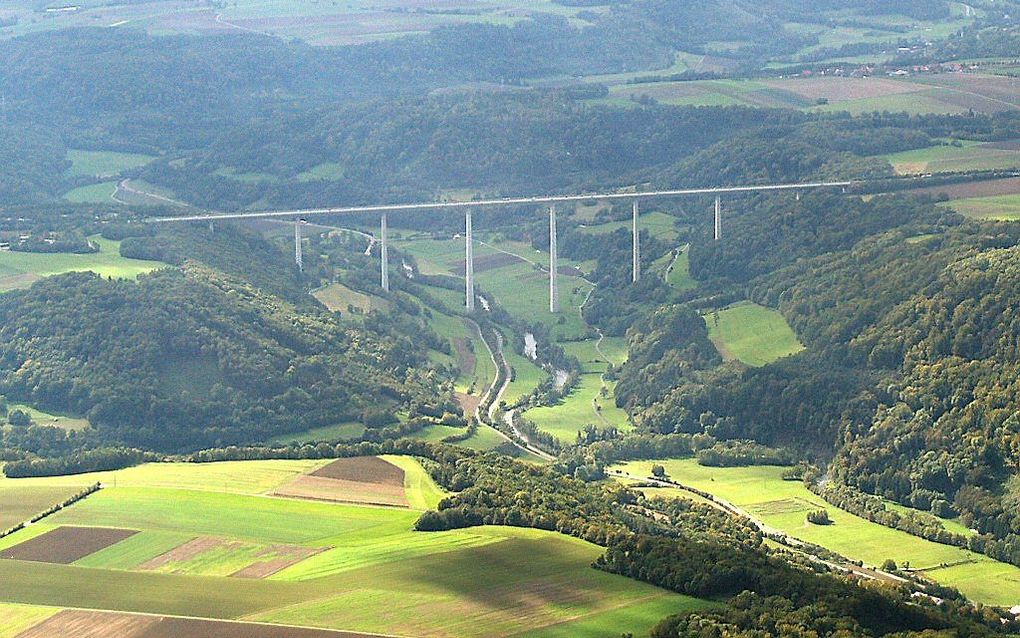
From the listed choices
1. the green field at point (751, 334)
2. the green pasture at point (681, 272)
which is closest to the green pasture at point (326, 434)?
the green field at point (751, 334)

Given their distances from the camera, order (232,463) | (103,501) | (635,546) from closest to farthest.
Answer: (635,546) < (103,501) < (232,463)

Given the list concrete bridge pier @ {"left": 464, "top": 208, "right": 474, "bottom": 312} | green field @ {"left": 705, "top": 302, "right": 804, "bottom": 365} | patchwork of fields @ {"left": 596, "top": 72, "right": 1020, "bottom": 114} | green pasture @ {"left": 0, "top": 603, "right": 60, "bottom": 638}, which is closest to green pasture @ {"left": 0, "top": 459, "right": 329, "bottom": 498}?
green pasture @ {"left": 0, "top": 603, "right": 60, "bottom": 638}

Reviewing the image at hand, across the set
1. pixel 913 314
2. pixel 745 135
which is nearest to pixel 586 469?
pixel 913 314

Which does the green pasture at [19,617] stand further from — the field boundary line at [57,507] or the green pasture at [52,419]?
the green pasture at [52,419]

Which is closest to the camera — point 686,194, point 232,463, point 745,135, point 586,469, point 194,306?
point 232,463

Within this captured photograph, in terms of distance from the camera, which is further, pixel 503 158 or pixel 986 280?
pixel 503 158

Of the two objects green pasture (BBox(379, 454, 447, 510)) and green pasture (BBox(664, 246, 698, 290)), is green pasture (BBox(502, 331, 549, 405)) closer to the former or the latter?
green pasture (BBox(664, 246, 698, 290))

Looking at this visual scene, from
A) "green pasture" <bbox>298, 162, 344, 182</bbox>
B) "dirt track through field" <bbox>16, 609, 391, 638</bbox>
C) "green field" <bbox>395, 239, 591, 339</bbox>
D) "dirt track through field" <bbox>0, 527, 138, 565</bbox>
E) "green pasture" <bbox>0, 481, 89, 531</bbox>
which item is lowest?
"green field" <bbox>395, 239, 591, 339</bbox>

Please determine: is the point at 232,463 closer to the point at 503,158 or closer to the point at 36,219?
the point at 36,219
